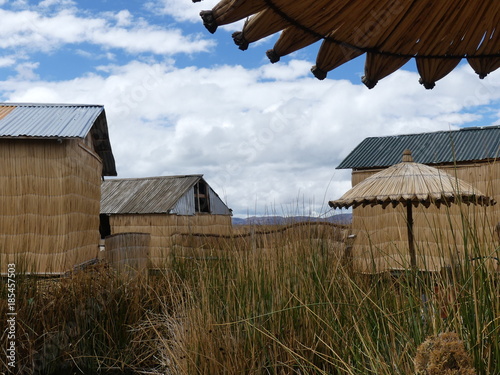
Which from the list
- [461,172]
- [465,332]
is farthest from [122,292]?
[461,172]

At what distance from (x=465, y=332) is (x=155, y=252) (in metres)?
13.1

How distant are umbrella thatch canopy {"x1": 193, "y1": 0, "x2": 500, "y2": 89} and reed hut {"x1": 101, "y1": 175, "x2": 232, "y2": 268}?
12.4m

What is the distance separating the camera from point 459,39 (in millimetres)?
1990

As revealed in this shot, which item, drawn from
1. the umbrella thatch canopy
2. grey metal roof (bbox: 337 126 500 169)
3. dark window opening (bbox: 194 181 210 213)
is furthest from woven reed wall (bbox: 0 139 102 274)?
dark window opening (bbox: 194 181 210 213)

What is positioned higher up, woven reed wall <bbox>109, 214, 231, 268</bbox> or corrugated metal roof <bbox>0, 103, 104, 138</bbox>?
corrugated metal roof <bbox>0, 103, 104, 138</bbox>

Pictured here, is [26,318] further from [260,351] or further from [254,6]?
[254,6]

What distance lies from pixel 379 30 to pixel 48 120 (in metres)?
8.88

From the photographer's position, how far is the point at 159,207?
16.3 m

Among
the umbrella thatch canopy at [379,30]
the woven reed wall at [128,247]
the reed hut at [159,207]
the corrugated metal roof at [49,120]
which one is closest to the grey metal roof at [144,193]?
the reed hut at [159,207]

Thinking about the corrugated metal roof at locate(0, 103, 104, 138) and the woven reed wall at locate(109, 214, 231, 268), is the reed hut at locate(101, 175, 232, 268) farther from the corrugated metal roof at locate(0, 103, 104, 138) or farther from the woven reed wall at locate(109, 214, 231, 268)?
the corrugated metal roof at locate(0, 103, 104, 138)

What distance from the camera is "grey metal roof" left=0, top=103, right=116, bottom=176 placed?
873cm

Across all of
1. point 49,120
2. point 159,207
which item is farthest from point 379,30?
point 159,207

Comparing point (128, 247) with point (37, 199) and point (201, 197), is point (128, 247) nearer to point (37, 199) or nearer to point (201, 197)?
point (37, 199)

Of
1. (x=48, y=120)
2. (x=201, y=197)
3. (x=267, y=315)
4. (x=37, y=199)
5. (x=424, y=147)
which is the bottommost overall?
(x=267, y=315)
